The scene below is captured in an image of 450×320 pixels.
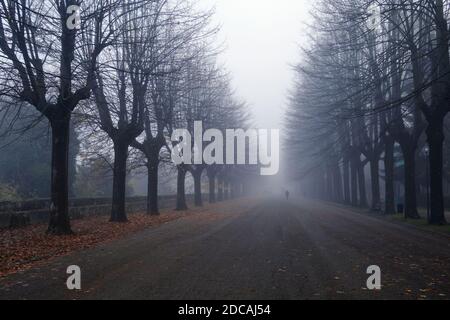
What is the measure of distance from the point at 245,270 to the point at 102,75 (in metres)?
15.4

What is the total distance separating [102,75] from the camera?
76.8ft

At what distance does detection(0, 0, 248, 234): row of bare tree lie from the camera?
16906 mm

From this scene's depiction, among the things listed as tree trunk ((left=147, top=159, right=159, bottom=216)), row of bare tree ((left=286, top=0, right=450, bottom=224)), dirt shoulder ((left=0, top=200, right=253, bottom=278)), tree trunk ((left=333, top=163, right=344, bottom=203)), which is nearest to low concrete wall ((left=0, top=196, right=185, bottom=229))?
dirt shoulder ((left=0, top=200, right=253, bottom=278))

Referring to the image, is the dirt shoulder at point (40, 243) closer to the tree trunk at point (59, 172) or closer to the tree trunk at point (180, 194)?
the tree trunk at point (59, 172)

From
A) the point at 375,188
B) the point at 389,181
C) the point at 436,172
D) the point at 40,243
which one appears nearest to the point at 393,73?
the point at 436,172

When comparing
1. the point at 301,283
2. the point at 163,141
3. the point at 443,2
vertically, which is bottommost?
the point at 301,283

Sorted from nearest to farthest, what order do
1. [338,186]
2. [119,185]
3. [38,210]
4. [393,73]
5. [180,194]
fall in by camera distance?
[393,73]
[38,210]
[119,185]
[180,194]
[338,186]

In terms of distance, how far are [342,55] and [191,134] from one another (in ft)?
43.1

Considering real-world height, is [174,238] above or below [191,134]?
below

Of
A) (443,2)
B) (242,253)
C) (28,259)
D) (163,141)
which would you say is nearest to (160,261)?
(242,253)

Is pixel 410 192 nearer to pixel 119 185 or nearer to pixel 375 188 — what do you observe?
pixel 375 188

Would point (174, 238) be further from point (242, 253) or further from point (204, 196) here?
point (204, 196)

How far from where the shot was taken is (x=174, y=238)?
17484 millimetres

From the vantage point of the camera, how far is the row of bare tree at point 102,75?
16906 mm
